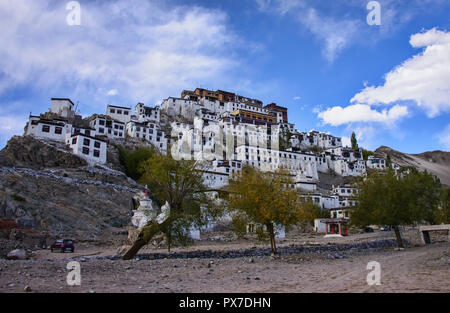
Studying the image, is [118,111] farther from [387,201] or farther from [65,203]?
[387,201]

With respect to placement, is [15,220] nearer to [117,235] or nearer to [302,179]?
[117,235]

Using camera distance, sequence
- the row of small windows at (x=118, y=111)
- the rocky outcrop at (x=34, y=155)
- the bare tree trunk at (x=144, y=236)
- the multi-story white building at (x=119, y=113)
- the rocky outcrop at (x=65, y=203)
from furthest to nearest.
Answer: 1. the row of small windows at (x=118, y=111)
2. the multi-story white building at (x=119, y=113)
3. the rocky outcrop at (x=34, y=155)
4. the rocky outcrop at (x=65, y=203)
5. the bare tree trunk at (x=144, y=236)

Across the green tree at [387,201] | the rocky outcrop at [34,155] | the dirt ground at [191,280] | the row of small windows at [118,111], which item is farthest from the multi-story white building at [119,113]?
the dirt ground at [191,280]

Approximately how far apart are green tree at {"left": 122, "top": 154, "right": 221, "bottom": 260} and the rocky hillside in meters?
16.6

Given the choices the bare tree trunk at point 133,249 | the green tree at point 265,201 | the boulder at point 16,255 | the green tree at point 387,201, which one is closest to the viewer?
the boulder at point 16,255

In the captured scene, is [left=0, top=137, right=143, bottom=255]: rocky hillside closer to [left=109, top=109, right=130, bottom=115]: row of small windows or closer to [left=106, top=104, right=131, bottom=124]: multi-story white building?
[left=106, top=104, right=131, bottom=124]: multi-story white building

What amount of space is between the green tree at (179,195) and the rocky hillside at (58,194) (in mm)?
16553

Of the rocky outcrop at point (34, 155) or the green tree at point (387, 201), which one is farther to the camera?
the rocky outcrop at point (34, 155)

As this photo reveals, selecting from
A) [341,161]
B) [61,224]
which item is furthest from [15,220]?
[341,161]

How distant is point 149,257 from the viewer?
2189cm

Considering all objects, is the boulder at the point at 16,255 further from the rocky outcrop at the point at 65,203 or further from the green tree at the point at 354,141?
the green tree at the point at 354,141

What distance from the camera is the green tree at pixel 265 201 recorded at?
20.6 m

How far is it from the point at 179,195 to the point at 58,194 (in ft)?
94.9

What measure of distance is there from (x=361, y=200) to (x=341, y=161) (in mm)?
90006
